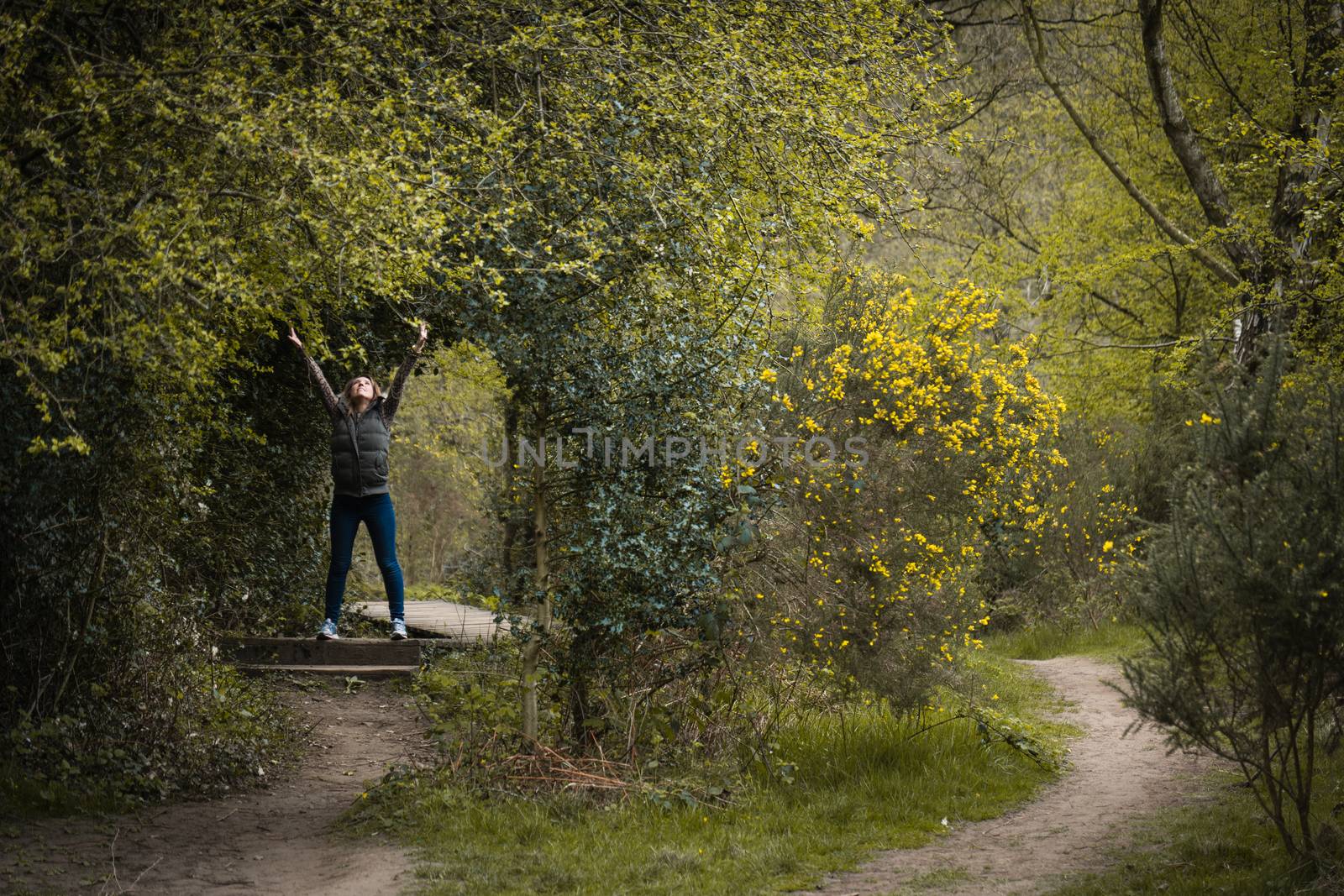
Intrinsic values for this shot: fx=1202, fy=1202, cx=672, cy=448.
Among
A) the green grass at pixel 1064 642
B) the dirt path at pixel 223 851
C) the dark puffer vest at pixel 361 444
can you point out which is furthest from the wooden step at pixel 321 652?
the green grass at pixel 1064 642

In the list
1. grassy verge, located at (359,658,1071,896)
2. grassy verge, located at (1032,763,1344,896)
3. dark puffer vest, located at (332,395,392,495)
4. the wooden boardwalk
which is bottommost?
grassy verge, located at (359,658,1071,896)

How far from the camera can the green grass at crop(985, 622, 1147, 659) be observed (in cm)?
1382

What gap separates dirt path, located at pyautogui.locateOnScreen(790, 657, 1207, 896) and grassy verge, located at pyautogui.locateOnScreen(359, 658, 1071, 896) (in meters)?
0.18

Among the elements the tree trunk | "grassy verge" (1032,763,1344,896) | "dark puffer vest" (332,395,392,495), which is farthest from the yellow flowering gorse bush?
"dark puffer vest" (332,395,392,495)

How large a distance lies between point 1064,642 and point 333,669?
8.73 metres

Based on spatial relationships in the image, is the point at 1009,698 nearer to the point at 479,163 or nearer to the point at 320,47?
the point at 479,163

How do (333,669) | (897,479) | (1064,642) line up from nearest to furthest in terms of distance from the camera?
(897,479) < (333,669) < (1064,642)

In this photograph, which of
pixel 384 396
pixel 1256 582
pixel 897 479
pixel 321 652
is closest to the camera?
pixel 1256 582

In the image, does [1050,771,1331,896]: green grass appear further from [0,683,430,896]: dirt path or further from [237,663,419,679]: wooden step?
[237,663,419,679]: wooden step

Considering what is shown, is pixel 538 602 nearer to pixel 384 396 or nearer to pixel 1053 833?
pixel 384 396

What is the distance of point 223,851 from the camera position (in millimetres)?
6219

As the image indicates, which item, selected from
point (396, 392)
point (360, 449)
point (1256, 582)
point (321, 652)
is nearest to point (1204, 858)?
point (1256, 582)

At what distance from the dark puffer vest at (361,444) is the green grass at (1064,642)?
8.66 metres

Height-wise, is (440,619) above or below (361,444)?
below
